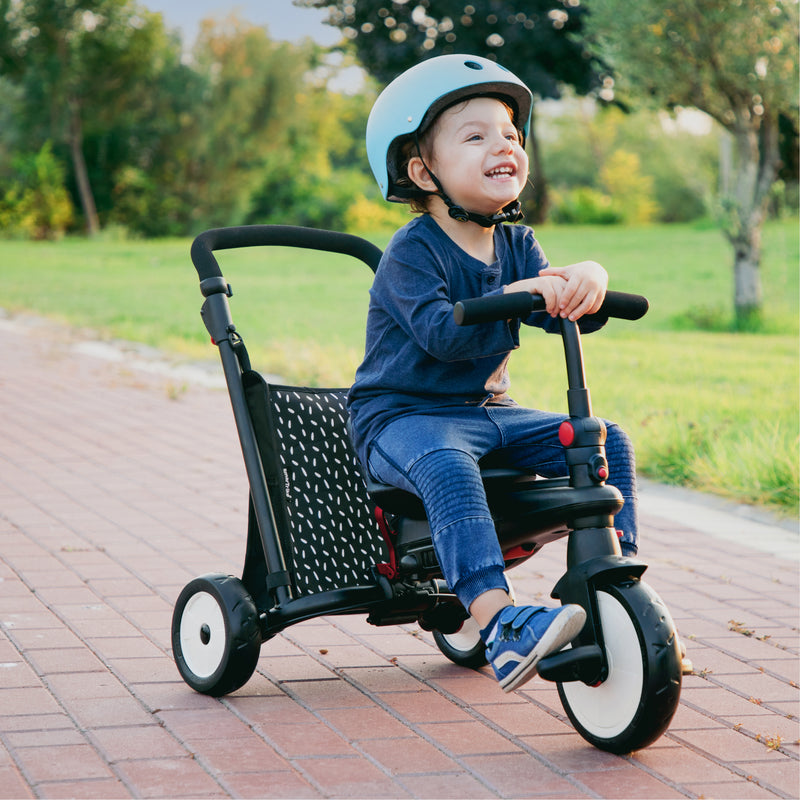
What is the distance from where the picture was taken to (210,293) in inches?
127

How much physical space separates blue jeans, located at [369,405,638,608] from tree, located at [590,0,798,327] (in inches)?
385

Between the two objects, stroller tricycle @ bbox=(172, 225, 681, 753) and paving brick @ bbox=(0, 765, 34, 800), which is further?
stroller tricycle @ bbox=(172, 225, 681, 753)

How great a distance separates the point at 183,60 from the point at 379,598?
1391 inches

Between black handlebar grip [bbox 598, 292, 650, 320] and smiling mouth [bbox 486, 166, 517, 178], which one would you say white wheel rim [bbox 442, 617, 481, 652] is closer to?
black handlebar grip [bbox 598, 292, 650, 320]

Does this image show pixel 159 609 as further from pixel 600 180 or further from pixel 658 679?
pixel 600 180

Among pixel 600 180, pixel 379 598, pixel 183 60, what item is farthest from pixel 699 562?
pixel 600 180

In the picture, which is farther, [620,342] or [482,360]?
[620,342]

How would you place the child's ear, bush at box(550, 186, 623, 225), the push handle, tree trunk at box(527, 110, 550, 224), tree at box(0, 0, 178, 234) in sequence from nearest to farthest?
the child's ear < the push handle < tree at box(0, 0, 178, 234) < tree trunk at box(527, 110, 550, 224) < bush at box(550, 186, 623, 225)

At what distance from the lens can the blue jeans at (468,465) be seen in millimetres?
2676

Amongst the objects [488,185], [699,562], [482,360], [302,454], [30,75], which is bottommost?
[699,562]

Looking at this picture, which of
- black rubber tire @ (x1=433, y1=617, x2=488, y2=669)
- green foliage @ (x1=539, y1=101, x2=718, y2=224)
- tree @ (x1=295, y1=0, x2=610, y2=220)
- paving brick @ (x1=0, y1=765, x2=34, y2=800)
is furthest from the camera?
green foliage @ (x1=539, y1=101, x2=718, y2=224)

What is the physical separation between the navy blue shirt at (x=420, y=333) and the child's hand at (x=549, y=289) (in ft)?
0.52

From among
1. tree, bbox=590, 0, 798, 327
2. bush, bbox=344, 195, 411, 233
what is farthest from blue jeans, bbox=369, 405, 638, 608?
bush, bbox=344, 195, 411, 233

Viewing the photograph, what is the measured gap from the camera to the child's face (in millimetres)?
3000
